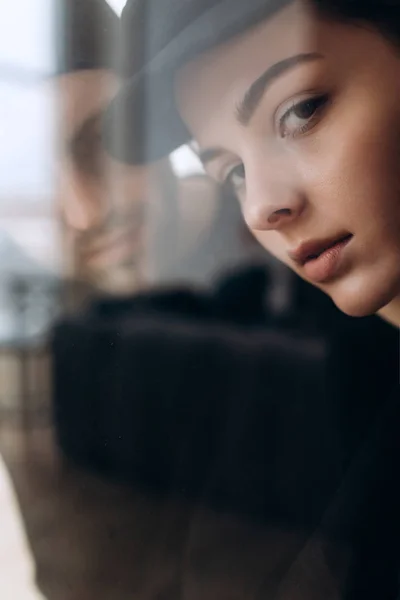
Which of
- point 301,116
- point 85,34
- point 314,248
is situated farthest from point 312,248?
point 85,34

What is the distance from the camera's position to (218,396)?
0.50 metres

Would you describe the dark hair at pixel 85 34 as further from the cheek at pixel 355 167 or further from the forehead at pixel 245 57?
the cheek at pixel 355 167

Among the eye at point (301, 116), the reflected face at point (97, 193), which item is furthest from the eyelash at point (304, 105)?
the reflected face at point (97, 193)

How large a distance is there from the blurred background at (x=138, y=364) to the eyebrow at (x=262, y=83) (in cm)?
6

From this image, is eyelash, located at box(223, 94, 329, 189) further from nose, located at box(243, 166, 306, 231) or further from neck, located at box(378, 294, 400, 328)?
neck, located at box(378, 294, 400, 328)

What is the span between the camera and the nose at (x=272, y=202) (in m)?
0.48

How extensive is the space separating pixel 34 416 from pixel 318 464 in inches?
9.4

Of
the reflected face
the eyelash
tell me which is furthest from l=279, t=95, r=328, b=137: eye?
the reflected face

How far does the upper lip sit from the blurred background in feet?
0.06

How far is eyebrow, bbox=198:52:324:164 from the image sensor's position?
0.46 meters

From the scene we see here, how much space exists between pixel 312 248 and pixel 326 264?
2 centimetres

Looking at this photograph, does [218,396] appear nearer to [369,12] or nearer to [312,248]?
[312,248]

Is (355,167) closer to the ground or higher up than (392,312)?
higher up

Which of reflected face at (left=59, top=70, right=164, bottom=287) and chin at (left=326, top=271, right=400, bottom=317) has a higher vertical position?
reflected face at (left=59, top=70, right=164, bottom=287)
